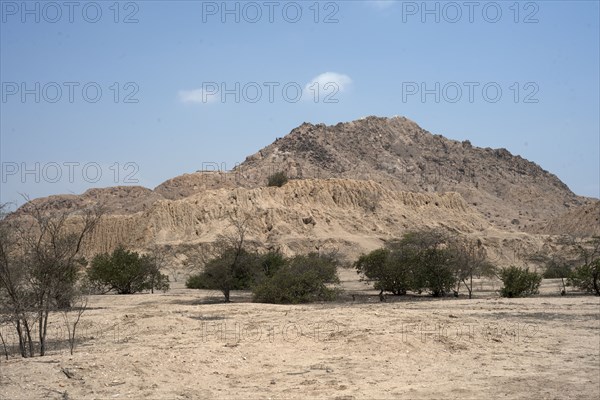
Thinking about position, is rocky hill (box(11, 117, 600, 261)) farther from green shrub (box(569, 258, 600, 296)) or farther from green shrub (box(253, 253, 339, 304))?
green shrub (box(569, 258, 600, 296))

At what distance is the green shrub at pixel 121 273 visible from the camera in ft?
104

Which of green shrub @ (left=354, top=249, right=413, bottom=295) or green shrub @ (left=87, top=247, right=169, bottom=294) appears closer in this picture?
green shrub @ (left=354, top=249, right=413, bottom=295)

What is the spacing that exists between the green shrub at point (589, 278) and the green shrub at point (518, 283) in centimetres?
192

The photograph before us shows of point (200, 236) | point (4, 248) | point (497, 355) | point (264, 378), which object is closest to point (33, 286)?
point (4, 248)

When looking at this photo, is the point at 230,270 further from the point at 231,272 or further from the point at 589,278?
the point at 589,278

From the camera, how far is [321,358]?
12.6 m

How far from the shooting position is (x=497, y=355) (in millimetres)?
12812

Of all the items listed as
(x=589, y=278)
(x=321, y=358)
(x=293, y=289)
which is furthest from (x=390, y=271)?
(x=321, y=358)

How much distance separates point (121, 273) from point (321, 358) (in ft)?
69.6

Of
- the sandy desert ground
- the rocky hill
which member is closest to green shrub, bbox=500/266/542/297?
the sandy desert ground

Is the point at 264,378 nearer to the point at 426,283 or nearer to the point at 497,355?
the point at 497,355

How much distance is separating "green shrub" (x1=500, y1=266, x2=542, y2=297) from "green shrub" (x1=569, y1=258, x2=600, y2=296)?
192 cm

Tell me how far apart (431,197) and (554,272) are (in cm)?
3889

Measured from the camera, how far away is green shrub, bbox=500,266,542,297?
27.8 meters
